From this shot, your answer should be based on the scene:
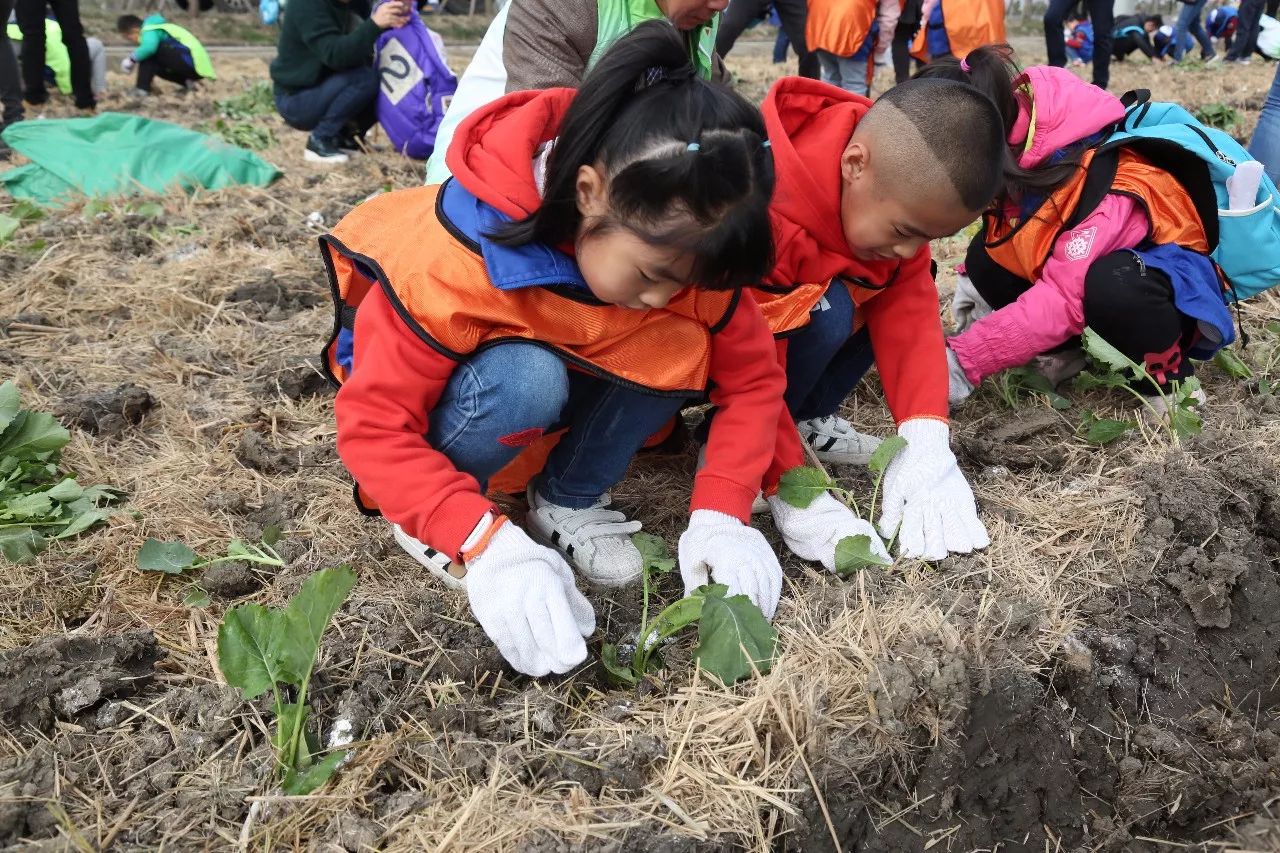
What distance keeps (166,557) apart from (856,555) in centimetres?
129

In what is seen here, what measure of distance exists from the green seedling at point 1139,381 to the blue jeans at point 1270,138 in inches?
64.7

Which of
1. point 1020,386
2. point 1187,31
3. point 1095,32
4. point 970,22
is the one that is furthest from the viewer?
point 1187,31

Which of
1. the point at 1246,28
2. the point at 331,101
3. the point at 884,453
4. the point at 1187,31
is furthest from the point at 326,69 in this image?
the point at 1187,31

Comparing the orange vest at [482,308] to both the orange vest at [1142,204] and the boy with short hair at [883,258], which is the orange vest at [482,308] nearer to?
the boy with short hair at [883,258]

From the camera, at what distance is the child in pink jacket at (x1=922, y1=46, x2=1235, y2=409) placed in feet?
7.58

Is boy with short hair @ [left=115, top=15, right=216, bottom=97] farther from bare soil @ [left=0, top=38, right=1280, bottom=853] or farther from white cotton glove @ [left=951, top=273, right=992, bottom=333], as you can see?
white cotton glove @ [left=951, top=273, right=992, bottom=333]

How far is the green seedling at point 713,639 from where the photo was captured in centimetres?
151

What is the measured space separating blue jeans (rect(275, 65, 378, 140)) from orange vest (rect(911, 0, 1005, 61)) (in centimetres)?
321

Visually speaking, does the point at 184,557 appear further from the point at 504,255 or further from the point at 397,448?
the point at 504,255

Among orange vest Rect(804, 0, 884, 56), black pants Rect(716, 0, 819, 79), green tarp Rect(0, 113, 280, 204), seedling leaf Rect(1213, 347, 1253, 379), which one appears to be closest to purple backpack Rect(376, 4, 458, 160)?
green tarp Rect(0, 113, 280, 204)

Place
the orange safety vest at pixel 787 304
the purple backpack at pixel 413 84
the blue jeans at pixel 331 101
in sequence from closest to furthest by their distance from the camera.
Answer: the orange safety vest at pixel 787 304 < the purple backpack at pixel 413 84 < the blue jeans at pixel 331 101

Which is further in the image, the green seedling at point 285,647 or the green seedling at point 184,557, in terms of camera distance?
the green seedling at point 184,557

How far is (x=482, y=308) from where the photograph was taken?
5.02 feet

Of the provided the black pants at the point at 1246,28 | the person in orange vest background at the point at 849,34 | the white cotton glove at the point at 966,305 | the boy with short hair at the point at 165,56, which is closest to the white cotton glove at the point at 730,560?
the white cotton glove at the point at 966,305
